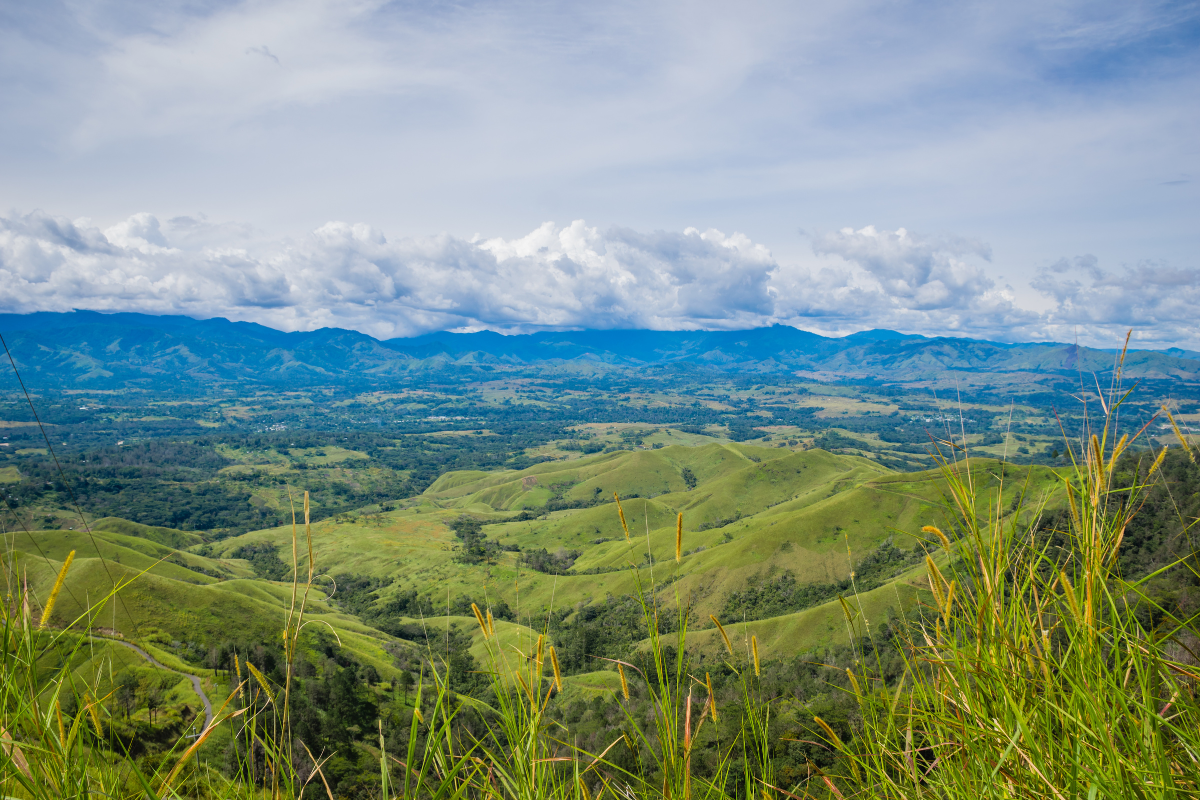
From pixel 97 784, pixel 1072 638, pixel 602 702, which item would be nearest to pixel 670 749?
pixel 1072 638

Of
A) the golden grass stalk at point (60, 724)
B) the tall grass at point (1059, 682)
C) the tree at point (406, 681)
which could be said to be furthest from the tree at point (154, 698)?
the tall grass at point (1059, 682)

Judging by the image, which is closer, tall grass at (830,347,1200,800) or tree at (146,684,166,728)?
tall grass at (830,347,1200,800)

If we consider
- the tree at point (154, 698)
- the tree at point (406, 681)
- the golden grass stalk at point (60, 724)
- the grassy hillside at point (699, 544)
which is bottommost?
the grassy hillside at point (699, 544)

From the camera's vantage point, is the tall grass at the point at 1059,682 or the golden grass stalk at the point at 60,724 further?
the golden grass stalk at the point at 60,724

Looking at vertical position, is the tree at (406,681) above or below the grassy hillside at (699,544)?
above

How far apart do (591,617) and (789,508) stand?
→ 67.4m

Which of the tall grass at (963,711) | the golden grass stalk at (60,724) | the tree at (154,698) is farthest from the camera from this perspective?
the tree at (154,698)

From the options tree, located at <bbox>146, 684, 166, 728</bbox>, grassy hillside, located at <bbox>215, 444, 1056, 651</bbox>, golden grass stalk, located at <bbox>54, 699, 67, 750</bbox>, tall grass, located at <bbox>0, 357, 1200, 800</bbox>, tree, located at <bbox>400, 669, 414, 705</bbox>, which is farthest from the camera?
grassy hillside, located at <bbox>215, 444, 1056, 651</bbox>

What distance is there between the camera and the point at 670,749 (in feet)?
12.3

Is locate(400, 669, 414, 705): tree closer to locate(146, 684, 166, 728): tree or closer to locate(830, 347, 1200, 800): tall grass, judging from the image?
locate(146, 684, 166, 728): tree

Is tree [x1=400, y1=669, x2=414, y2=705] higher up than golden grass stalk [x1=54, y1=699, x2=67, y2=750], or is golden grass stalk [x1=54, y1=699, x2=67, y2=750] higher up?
golden grass stalk [x1=54, y1=699, x2=67, y2=750]

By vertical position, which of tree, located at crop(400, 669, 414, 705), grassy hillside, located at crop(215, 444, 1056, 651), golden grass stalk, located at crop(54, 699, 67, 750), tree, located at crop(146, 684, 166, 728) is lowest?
grassy hillside, located at crop(215, 444, 1056, 651)

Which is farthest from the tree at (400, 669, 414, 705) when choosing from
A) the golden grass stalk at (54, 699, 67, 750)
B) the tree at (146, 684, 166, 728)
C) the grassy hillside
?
the golden grass stalk at (54, 699, 67, 750)

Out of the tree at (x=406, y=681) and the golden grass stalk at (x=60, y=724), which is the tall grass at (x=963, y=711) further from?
the tree at (x=406, y=681)
